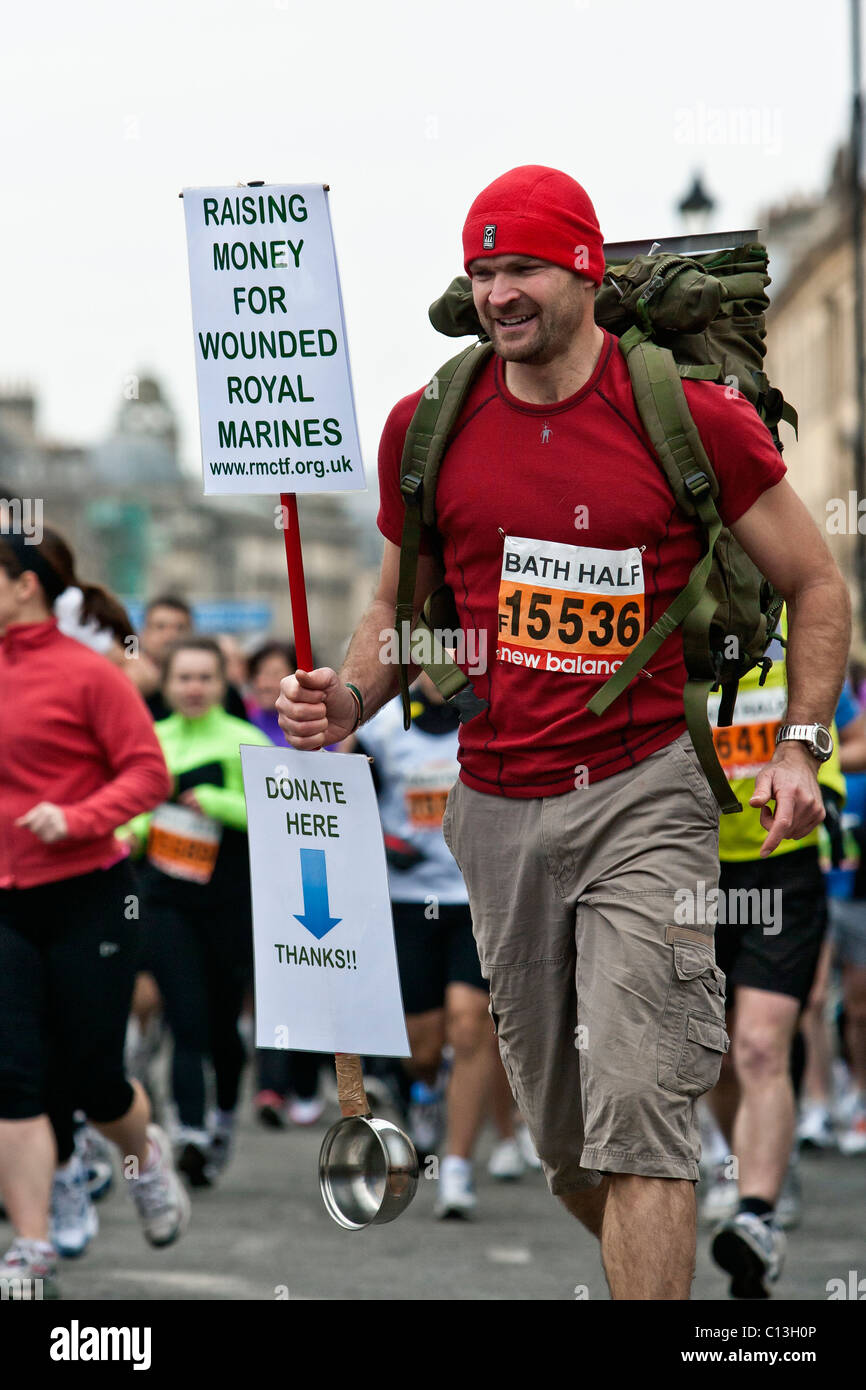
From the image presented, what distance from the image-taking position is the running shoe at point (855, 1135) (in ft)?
33.7

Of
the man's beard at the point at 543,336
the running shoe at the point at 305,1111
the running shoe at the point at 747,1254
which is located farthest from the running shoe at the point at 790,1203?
the man's beard at the point at 543,336

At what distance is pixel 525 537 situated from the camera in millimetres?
4426

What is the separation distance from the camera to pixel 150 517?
13212cm

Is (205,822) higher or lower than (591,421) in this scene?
lower

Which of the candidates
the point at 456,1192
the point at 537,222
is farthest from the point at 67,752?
the point at 537,222

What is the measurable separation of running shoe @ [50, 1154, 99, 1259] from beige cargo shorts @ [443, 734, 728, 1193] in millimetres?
2783

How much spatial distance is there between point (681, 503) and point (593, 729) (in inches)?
17.5

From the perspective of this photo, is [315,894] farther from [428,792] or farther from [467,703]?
[428,792]

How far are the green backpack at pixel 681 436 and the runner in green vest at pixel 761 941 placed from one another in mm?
1990

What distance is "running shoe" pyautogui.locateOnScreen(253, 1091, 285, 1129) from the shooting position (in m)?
11.2

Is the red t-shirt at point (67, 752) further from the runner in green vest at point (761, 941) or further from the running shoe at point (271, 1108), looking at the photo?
the running shoe at point (271, 1108)
